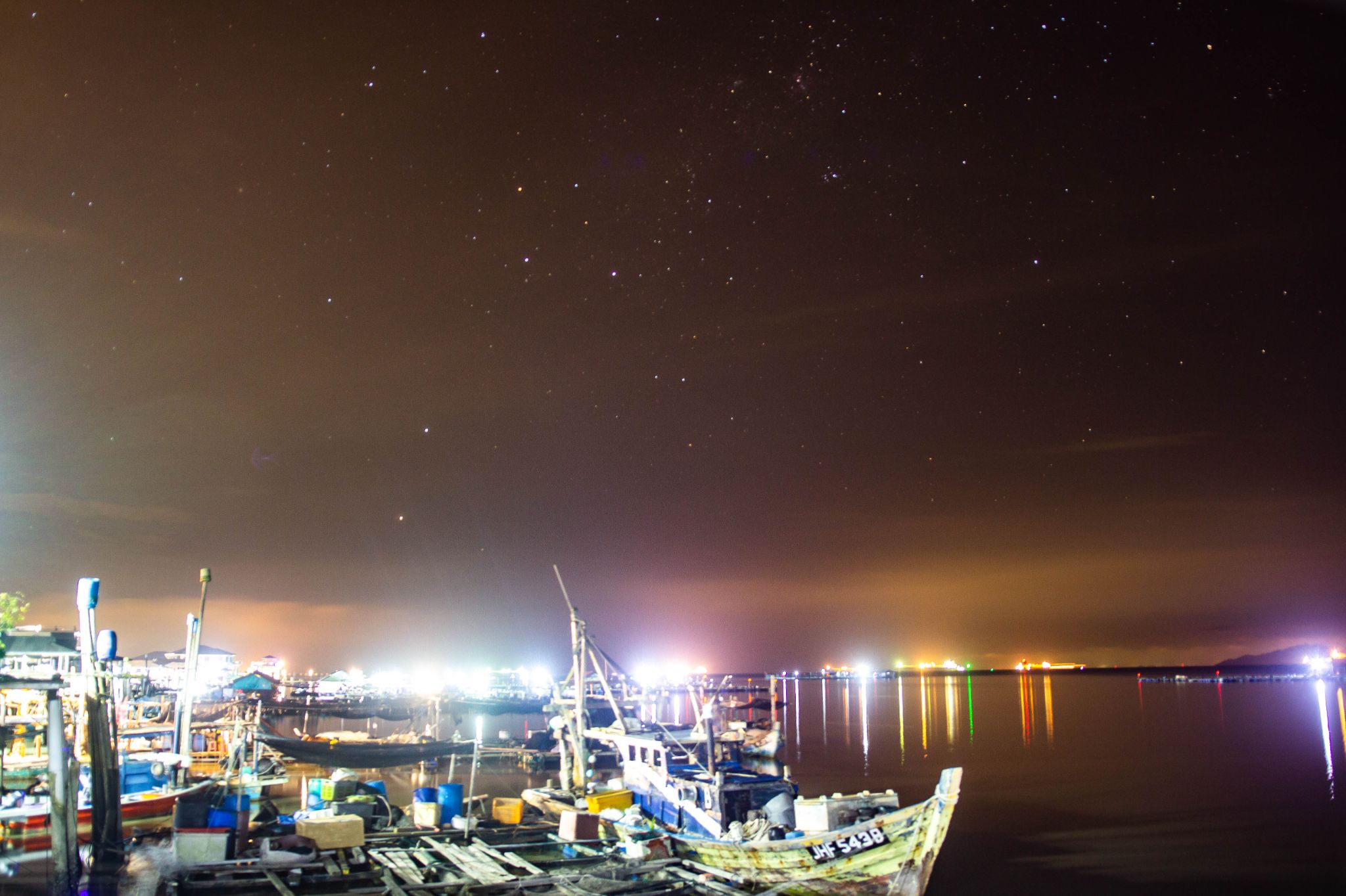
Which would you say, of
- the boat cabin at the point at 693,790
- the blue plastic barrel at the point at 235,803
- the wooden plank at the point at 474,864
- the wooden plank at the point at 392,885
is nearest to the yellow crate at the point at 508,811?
the wooden plank at the point at 474,864

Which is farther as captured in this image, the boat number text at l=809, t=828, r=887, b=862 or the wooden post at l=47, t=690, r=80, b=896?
the boat number text at l=809, t=828, r=887, b=862

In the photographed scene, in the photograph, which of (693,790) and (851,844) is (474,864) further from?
(851,844)

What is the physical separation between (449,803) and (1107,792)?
47.1m

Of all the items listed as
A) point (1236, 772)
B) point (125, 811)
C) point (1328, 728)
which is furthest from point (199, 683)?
point (1328, 728)

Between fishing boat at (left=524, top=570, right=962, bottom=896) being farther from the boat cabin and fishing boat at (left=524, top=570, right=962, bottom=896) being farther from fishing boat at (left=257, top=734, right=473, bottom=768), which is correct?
fishing boat at (left=257, top=734, right=473, bottom=768)

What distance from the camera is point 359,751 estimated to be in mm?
41469

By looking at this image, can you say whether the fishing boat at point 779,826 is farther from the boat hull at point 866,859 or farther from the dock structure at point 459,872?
the dock structure at point 459,872

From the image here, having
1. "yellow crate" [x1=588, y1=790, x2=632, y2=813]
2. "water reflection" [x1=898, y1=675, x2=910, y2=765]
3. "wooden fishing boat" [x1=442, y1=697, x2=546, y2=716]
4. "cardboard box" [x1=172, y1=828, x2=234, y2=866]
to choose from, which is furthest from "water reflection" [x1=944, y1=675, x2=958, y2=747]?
"cardboard box" [x1=172, y1=828, x2=234, y2=866]

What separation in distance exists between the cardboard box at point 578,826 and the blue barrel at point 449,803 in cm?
313

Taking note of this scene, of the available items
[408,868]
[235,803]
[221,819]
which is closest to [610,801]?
[408,868]

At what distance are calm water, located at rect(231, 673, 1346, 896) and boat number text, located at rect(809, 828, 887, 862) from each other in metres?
14.3

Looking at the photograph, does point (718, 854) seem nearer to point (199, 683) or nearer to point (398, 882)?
point (398, 882)

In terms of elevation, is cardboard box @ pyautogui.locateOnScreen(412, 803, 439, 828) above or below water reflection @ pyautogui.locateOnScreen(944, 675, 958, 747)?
above

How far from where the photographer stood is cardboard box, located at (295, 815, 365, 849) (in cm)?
1844
